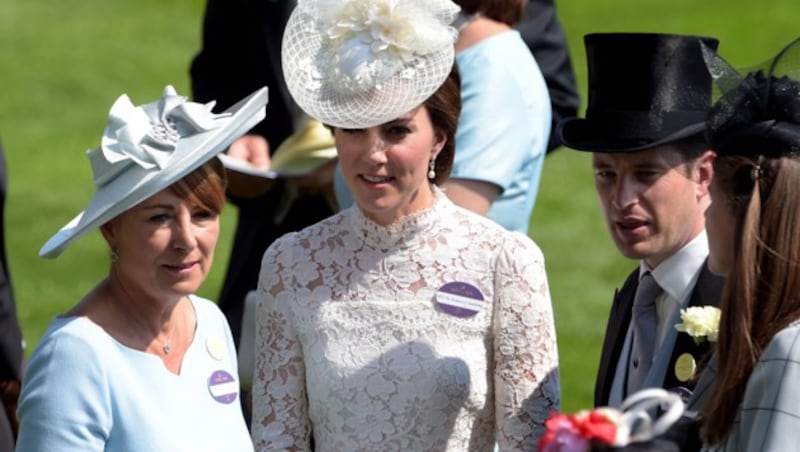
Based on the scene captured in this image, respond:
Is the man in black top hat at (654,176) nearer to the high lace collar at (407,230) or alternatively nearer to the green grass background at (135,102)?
the high lace collar at (407,230)

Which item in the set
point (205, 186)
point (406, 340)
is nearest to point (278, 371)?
point (406, 340)

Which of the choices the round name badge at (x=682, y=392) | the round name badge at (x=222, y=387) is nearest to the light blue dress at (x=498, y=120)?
the round name badge at (x=222, y=387)

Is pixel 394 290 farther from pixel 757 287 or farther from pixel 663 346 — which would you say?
pixel 757 287

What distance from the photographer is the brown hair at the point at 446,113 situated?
16.7 ft

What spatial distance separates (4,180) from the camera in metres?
7.22

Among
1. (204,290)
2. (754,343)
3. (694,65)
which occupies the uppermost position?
(694,65)

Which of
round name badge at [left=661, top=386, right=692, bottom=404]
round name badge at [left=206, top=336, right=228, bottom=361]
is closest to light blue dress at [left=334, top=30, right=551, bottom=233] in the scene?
round name badge at [left=206, top=336, right=228, bottom=361]

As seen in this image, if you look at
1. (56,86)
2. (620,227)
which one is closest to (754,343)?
(620,227)

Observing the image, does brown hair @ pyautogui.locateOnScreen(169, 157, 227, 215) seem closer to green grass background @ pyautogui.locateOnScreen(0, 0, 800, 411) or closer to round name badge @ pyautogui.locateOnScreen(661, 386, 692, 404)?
round name badge @ pyautogui.locateOnScreen(661, 386, 692, 404)

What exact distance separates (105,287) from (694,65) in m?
1.82

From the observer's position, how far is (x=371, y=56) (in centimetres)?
495

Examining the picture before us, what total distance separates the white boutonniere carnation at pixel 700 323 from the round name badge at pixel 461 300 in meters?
0.56

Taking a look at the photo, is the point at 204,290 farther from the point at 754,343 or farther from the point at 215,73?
the point at 754,343

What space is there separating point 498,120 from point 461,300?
1140 millimetres
